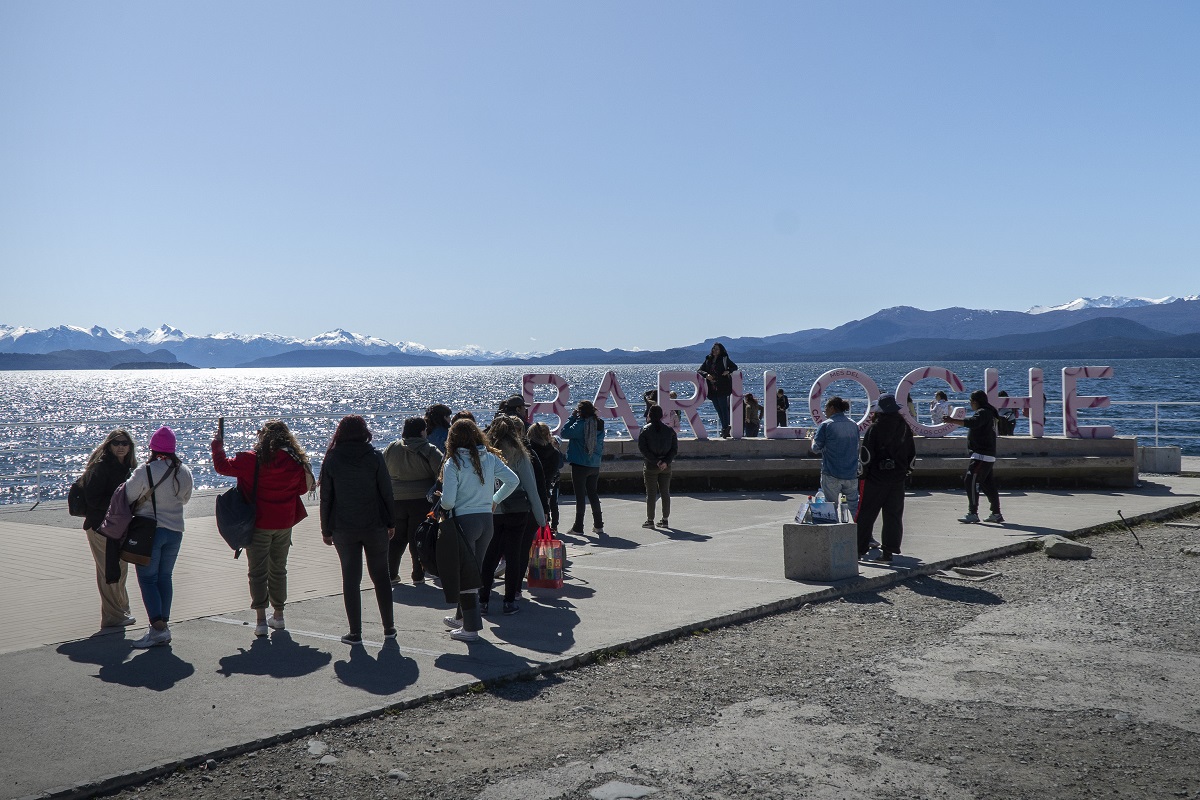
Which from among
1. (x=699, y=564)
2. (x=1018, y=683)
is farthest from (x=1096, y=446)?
(x=1018, y=683)

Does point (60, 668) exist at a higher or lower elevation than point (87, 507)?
lower

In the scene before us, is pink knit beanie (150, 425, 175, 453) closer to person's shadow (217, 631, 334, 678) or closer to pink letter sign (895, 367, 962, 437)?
person's shadow (217, 631, 334, 678)

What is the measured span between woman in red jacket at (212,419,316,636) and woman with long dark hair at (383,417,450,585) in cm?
161

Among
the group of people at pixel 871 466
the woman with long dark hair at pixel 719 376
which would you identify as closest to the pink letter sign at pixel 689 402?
the woman with long dark hair at pixel 719 376

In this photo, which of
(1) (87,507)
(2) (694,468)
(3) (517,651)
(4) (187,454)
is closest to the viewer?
(3) (517,651)

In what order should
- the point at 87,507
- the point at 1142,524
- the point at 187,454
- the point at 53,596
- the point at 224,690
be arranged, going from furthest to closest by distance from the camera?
the point at 187,454
the point at 1142,524
the point at 53,596
the point at 87,507
the point at 224,690

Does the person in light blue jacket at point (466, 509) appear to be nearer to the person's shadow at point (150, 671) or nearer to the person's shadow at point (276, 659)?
the person's shadow at point (276, 659)

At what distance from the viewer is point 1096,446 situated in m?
19.1

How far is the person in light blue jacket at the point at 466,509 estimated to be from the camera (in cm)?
783

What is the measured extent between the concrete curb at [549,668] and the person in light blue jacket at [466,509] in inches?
41.1

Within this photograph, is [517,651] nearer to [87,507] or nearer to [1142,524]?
[87,507]

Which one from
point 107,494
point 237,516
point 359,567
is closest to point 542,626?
point 359,567

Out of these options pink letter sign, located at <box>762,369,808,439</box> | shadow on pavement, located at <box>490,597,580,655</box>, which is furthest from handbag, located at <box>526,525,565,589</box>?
pink letter sign, located at <box>762,369,808,439</box>

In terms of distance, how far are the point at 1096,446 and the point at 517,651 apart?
50.3 ft
